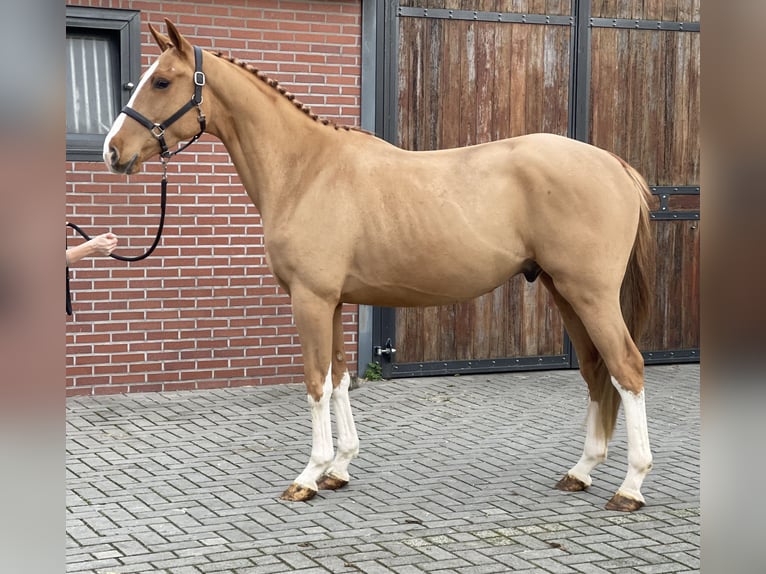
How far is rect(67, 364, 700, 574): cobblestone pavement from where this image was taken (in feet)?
13.4

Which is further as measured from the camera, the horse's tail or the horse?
the horse's tail

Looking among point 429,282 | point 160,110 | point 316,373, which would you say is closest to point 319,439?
point 316,373

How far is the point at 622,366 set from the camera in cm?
483

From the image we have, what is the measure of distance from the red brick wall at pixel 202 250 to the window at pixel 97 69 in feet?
0.28

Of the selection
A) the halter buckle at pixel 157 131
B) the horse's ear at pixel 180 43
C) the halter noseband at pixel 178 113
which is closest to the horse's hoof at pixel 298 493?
the halter noseband at pixel 178 113

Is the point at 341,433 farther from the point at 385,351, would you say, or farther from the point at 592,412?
the point at 385,351

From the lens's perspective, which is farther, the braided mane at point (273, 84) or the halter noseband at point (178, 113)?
the braided mane at point (273, 84)

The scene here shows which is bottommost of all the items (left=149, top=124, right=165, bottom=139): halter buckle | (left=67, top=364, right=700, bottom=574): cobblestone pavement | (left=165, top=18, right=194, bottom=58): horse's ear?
(left=67, top=364, right=700, bottom=574): cobblestone pavement

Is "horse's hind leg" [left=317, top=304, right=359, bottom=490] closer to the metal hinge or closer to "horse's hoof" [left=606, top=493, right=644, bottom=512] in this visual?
"horse's hoof" [left=606, top=493, right=644, bottom=512]

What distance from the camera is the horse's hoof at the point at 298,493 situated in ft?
16.3

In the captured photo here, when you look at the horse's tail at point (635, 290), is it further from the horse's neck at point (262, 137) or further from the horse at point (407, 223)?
the horse's neck at point (262, 137)

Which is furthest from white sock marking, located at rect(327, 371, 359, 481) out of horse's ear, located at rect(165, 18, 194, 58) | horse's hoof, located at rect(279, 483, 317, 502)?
horse's ear, located at rect(165, 18, 194, 58)

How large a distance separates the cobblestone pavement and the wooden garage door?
31.7 inches
